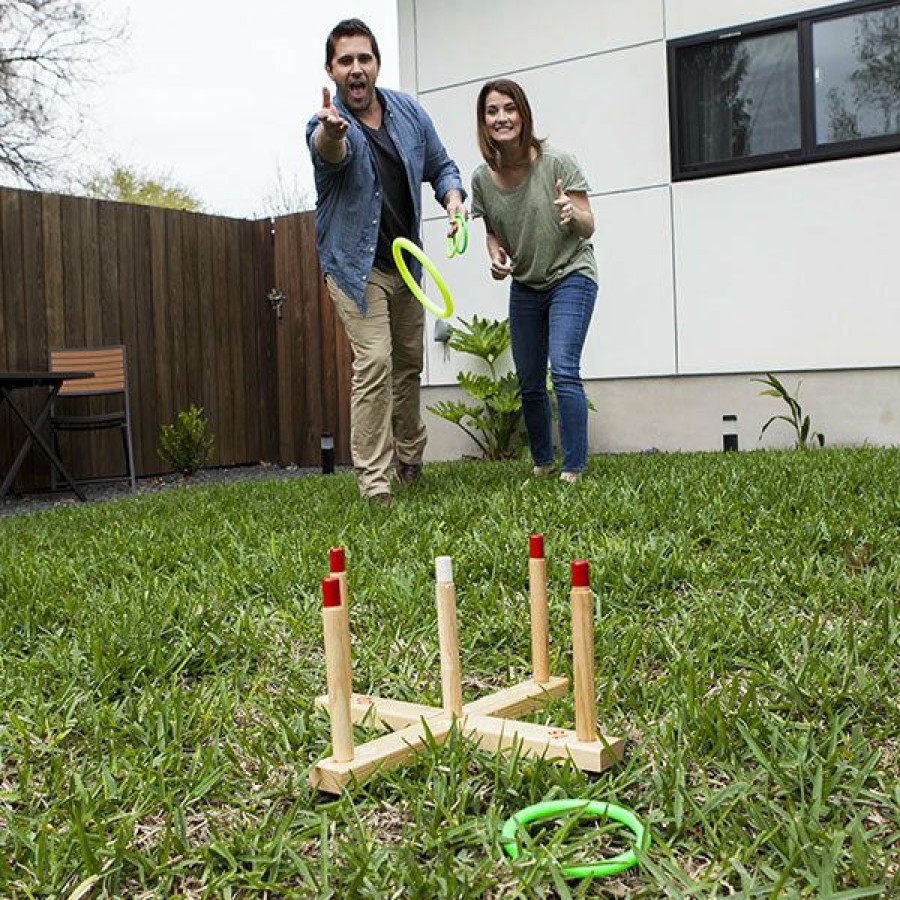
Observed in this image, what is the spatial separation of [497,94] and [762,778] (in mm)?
3531

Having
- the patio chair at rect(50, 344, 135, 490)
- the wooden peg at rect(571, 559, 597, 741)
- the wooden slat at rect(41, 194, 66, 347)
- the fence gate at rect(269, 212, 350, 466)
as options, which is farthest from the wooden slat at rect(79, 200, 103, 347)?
the wooden peg at rect(571, 559, 597, 741)

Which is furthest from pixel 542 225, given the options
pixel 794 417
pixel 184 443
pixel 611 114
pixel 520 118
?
pixel 184 443

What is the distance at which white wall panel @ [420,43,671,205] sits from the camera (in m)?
6.72

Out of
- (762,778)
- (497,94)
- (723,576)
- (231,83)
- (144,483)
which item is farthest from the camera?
(231,83)

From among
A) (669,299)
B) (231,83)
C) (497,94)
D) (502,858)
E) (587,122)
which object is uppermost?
(231,83)

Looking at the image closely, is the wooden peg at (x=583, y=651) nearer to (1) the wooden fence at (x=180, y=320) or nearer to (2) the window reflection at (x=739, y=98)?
(2) the window reflection at (x=739, y=98)

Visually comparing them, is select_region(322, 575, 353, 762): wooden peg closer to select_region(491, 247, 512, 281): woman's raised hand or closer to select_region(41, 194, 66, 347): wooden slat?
select_region(491, 247, 512, 281): woman's raised hand

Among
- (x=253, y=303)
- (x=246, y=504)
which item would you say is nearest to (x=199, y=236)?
(x=253, y=303)

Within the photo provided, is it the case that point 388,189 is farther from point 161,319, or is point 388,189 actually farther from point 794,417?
point 161,319

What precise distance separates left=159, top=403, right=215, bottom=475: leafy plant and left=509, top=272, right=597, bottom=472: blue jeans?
161 inches

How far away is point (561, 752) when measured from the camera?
5.17ft

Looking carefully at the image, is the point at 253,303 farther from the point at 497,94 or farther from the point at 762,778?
the point at 762,778

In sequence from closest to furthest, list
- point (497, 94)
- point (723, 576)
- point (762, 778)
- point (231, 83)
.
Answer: point (762, 778) → point (723, 576) → point (497, 94) → point (231, 83)

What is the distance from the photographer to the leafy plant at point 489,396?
7004mm
